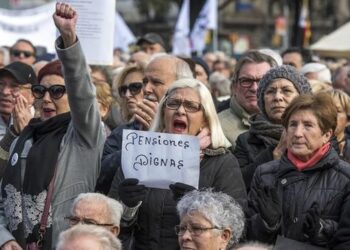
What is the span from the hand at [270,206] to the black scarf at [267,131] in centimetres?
108

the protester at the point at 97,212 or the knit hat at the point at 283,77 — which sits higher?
the knit hat at the point at 283,77

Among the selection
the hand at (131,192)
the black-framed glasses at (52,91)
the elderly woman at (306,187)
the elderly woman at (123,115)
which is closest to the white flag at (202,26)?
the elderly woman at (123,115)

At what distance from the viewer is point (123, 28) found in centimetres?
1820

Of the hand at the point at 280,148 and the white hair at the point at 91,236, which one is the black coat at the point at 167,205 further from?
the white hair at the point at 91,236

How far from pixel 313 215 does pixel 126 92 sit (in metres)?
2.77

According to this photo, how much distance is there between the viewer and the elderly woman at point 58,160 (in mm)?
6398

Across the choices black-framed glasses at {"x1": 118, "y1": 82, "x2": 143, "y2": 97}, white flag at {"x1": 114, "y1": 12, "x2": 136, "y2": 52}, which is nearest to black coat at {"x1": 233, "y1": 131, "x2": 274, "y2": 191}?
black-framed glasses at {"x1": 118, "y1": 82, "x2": 143, "y2": 97}

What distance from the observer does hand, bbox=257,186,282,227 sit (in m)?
5.89

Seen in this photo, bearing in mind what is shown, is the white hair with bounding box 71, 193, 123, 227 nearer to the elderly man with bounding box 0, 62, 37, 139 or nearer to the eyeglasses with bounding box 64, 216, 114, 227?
the eyeglasses with bounding box 64, 216, 114, 227

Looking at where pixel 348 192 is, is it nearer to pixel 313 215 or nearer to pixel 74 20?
pixel 313 215

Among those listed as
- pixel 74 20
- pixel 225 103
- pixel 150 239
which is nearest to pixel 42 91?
pixel 74 20

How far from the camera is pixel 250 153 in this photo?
7.04m

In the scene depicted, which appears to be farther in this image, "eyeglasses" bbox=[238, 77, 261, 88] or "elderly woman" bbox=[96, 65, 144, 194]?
"eyeglasses" bbox=[238, 77, 261, 88]

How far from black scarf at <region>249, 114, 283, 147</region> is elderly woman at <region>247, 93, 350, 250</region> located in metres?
0.70
